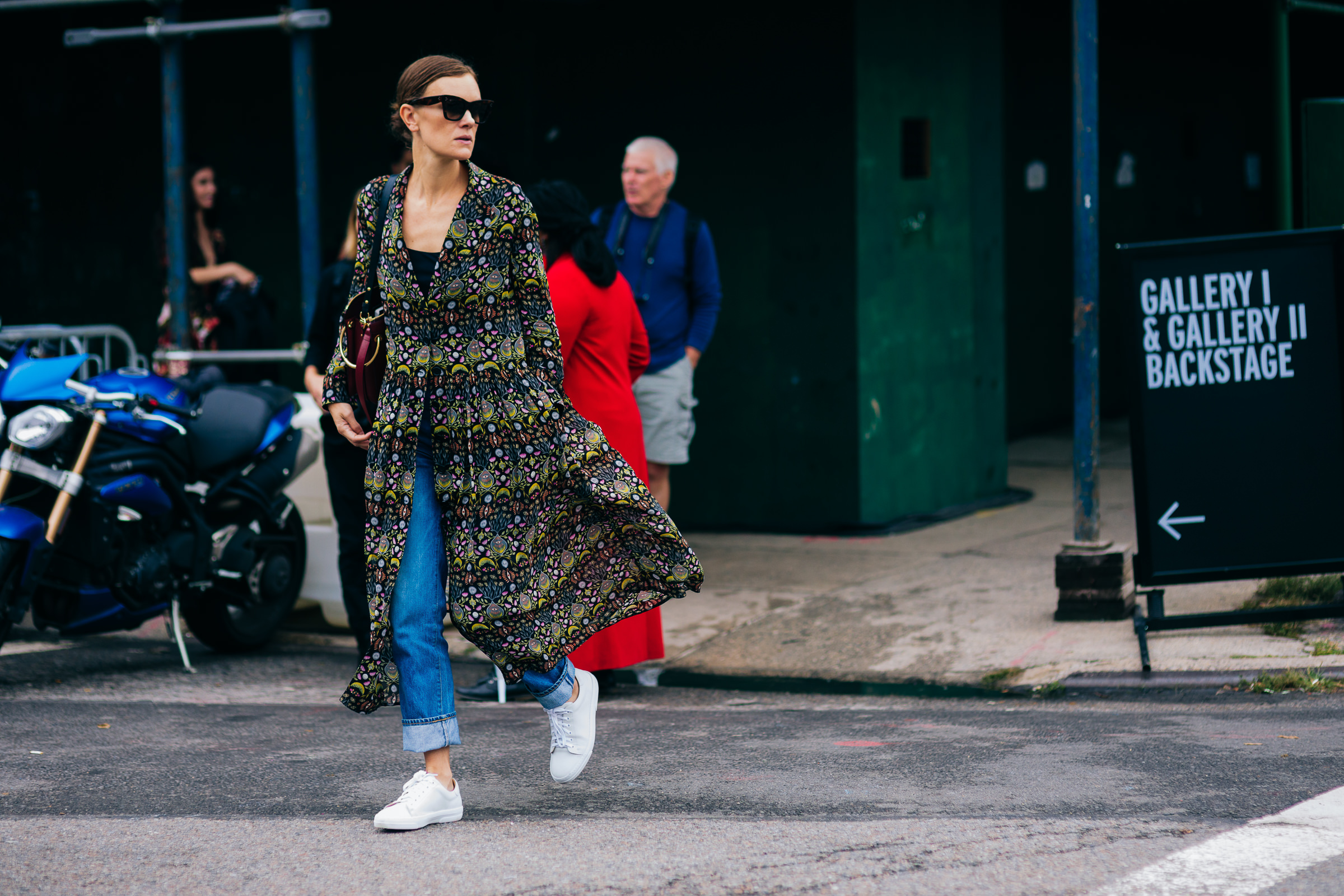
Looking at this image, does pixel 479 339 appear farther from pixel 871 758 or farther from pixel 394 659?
pixel 871 758

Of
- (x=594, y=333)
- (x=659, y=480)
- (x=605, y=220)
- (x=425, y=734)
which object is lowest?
(x=425, y=734)

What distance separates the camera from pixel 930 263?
964cm

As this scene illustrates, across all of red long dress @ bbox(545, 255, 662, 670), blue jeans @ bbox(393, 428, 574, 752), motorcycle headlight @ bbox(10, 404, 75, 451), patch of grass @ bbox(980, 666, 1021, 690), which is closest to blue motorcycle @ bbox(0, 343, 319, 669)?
motorcycle headlight @ bbox(10, 404, 75, 451)

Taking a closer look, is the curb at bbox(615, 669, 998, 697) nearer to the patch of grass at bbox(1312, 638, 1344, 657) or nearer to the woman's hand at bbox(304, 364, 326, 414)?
the patch of grass at bbox(1312, 638, 1344, 657)

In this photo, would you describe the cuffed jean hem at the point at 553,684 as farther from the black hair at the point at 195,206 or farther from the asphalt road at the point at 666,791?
the black hair at the point at 195,206

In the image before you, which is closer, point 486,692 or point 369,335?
point 369,335

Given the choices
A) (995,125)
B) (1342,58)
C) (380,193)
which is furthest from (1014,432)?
(380,193)

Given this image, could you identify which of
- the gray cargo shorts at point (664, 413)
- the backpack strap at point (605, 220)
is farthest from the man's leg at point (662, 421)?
the backpack strap at point (605, 220)

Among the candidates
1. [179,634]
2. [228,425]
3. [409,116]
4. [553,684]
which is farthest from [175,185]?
[553,684]

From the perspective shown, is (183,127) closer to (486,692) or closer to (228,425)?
(228,425)

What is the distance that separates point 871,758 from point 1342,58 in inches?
520

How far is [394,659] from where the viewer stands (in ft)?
14.4

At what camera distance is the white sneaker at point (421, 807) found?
434cm

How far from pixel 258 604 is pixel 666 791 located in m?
2.96
